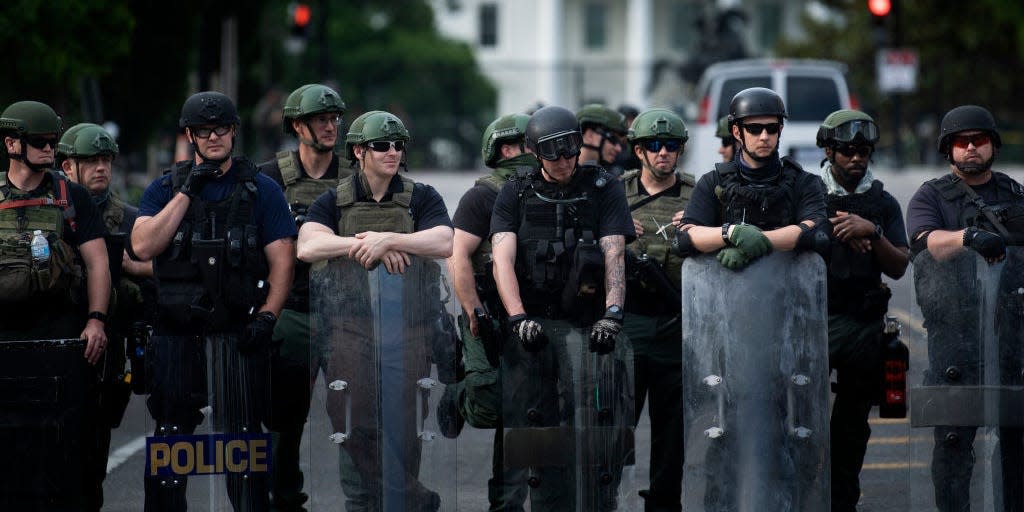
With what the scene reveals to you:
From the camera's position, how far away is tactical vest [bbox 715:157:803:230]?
7.18 m

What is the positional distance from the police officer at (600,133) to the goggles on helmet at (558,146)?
8.00ft

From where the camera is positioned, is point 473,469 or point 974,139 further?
point 473,469

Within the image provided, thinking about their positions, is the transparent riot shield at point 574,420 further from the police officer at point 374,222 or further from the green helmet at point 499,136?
the green helmet at point 499,136

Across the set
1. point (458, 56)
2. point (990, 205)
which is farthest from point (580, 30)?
point (990, 205)

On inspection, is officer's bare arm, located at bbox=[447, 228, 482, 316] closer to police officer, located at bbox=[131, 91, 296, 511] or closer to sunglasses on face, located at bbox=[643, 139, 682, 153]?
police officer, located at bbox=[131, 91, 296, 511]

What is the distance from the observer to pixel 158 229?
23.9ft

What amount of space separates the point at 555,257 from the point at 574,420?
719 mm

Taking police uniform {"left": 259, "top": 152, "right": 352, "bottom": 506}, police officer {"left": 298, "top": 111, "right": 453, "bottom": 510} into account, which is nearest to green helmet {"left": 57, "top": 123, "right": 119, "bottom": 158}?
police uniform {"left": 259, "top": 152, "right": 352, "bottom": 506}

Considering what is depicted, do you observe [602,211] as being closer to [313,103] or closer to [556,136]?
[556,136]

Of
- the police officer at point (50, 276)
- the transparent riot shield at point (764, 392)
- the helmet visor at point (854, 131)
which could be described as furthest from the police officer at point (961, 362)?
the police officer at point (50, 276)

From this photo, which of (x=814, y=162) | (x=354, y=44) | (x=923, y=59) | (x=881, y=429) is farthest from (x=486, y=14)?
(x=881, y=429)

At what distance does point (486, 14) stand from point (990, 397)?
71039 mm

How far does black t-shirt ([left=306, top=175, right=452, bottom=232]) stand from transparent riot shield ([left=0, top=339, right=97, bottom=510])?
1.19 meters

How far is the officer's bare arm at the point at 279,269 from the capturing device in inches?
292
